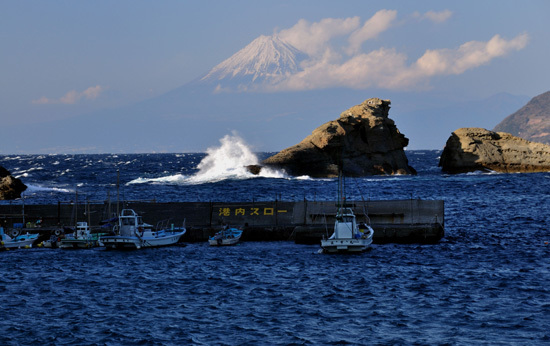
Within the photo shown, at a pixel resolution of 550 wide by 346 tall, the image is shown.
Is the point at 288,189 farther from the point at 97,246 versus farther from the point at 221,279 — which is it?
the point at 221,279

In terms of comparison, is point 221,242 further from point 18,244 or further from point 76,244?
point 18,244

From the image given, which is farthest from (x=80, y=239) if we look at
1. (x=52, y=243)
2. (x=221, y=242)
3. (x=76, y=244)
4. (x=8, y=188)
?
(x=8, y=188)

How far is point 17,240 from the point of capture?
167 ft

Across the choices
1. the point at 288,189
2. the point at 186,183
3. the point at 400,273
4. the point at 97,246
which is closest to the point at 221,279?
the point at 400,273

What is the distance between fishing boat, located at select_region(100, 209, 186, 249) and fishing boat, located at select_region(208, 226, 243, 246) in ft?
10.4

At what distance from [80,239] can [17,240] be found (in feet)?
16.8

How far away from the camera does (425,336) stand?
2439 centimetres

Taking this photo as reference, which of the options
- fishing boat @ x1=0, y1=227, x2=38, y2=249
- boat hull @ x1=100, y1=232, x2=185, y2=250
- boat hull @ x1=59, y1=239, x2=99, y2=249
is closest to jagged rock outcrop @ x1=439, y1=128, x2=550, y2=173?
boat hull @ x1=100, y1=232, x2=185, y2=250

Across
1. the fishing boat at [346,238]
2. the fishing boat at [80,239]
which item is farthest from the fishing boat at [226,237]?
the fishing boat at [80,239]

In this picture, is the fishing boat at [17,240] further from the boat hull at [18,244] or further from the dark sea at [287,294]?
the dark sea at [287,294]

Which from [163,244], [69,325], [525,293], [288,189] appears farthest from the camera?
[288,189]

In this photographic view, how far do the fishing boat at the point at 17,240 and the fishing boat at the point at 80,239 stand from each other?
110 inches

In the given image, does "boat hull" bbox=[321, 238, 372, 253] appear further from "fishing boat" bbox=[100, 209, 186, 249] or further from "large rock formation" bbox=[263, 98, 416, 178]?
"large rock formation" bbox=[263, 98, 416, 178]

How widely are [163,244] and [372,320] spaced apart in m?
26.6
